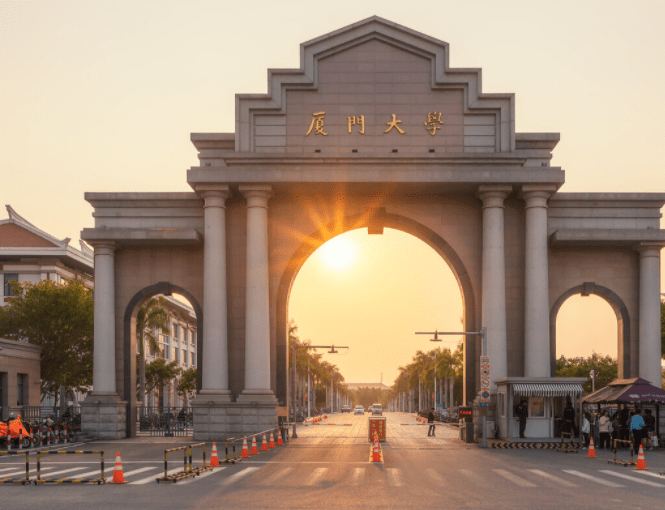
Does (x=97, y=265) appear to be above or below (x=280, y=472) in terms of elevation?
above

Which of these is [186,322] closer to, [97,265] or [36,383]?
[36,383]

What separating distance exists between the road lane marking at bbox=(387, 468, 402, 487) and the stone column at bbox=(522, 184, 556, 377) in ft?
57.0

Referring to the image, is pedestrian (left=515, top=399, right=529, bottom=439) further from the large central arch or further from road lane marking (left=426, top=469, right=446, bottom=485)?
road lane marking (left=426, top=469, right=446, bottom=485)

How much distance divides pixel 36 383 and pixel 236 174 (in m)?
23.3

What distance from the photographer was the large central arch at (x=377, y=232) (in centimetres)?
4672

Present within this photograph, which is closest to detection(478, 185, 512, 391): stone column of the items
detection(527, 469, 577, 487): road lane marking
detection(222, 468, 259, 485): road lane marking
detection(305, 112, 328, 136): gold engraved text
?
detection(305, 112, 328, 136): gold engraved text

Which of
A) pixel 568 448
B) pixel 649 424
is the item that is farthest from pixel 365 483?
pixel 649 424

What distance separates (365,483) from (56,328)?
144 feet

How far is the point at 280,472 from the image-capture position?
2745 centimetres

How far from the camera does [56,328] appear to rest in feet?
208

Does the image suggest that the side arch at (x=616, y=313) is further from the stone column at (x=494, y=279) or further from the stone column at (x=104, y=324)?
the stone column at (x=104, y=324)

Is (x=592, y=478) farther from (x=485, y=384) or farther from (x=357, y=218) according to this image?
(x=357, y=218)

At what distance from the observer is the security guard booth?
128ft

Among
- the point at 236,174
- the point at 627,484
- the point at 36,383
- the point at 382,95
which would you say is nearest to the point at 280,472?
the point at 627,484
